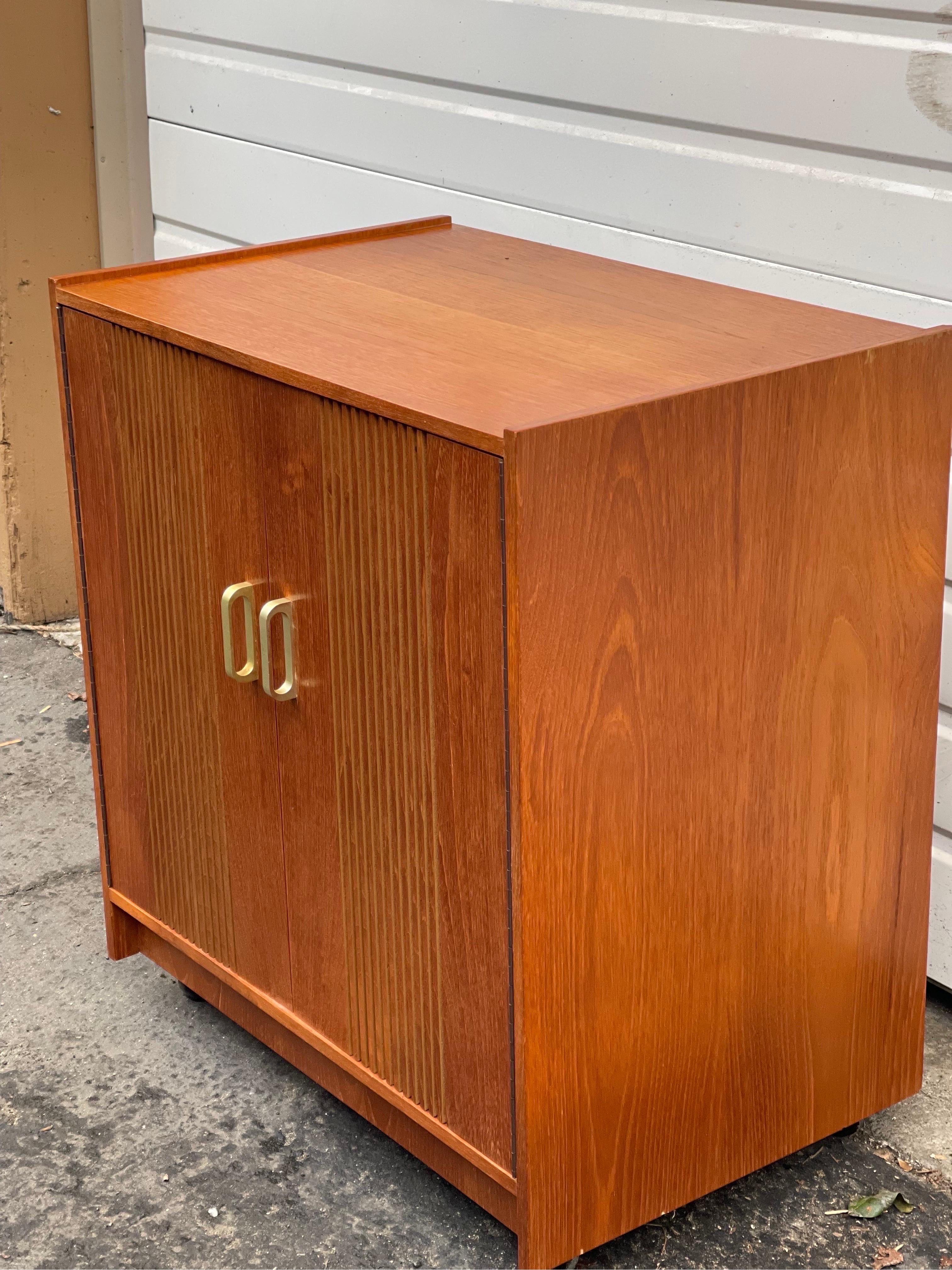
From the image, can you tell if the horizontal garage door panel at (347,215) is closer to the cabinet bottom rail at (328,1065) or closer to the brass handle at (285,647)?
the brass handle at (285,647)

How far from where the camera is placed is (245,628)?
2117 millimetres

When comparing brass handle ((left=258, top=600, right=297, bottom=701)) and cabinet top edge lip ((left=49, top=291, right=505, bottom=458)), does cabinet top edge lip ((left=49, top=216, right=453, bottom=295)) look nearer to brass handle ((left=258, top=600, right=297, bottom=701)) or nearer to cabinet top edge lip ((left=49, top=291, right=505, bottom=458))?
cabinet top edge lip ((left=49, top=291, right=505, bottom=458))

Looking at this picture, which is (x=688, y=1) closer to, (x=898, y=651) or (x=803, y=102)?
(x=803, y=102)

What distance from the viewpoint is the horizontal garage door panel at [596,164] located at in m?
2.34

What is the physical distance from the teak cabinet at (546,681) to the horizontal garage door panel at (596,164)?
0.94ft

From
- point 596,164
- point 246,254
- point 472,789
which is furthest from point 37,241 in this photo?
point 472,789

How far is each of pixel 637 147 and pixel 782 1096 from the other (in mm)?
1509

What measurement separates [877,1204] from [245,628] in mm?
1155

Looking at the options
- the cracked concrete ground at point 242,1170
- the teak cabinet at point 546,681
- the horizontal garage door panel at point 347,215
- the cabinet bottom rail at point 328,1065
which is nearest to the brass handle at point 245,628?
the teak cabinet at point 546,681

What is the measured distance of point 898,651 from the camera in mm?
2035

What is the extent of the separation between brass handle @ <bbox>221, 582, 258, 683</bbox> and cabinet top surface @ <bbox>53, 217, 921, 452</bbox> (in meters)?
0.30

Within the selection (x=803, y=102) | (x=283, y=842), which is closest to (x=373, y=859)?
(x=283, y=842)

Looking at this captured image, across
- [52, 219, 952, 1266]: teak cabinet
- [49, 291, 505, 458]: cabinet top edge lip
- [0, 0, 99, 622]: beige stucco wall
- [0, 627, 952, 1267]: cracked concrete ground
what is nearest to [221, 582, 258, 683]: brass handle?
[52, 219, 952, 1266]: teak cabinet

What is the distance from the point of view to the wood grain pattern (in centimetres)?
205
